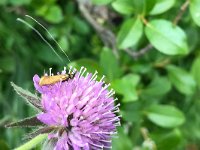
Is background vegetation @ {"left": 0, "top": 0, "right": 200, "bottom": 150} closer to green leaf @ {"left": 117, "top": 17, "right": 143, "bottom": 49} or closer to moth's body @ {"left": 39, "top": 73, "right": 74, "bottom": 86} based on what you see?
green leaf @ {"left": 117, "top": 17, "right": 143, "bottom": 49}

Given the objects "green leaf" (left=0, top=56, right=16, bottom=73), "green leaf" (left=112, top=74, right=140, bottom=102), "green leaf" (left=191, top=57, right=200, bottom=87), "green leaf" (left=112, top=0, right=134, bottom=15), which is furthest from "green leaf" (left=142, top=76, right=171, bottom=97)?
"green leaf" (left=0, top=56, right=16, bottom=73)

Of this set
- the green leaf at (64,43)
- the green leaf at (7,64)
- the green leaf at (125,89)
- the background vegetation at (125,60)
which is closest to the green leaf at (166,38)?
the background vegetation at (125,60)

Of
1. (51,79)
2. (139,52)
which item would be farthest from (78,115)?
(139,52)

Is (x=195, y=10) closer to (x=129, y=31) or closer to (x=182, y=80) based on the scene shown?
(x=129, y=31)

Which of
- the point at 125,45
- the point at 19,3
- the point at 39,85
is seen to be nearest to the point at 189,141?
the point at 125,45

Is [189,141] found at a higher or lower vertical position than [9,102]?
lower

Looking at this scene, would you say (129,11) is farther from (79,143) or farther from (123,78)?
(79,143)

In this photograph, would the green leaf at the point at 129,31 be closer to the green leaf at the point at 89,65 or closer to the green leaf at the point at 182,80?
the green leaf at the point at 89,65
